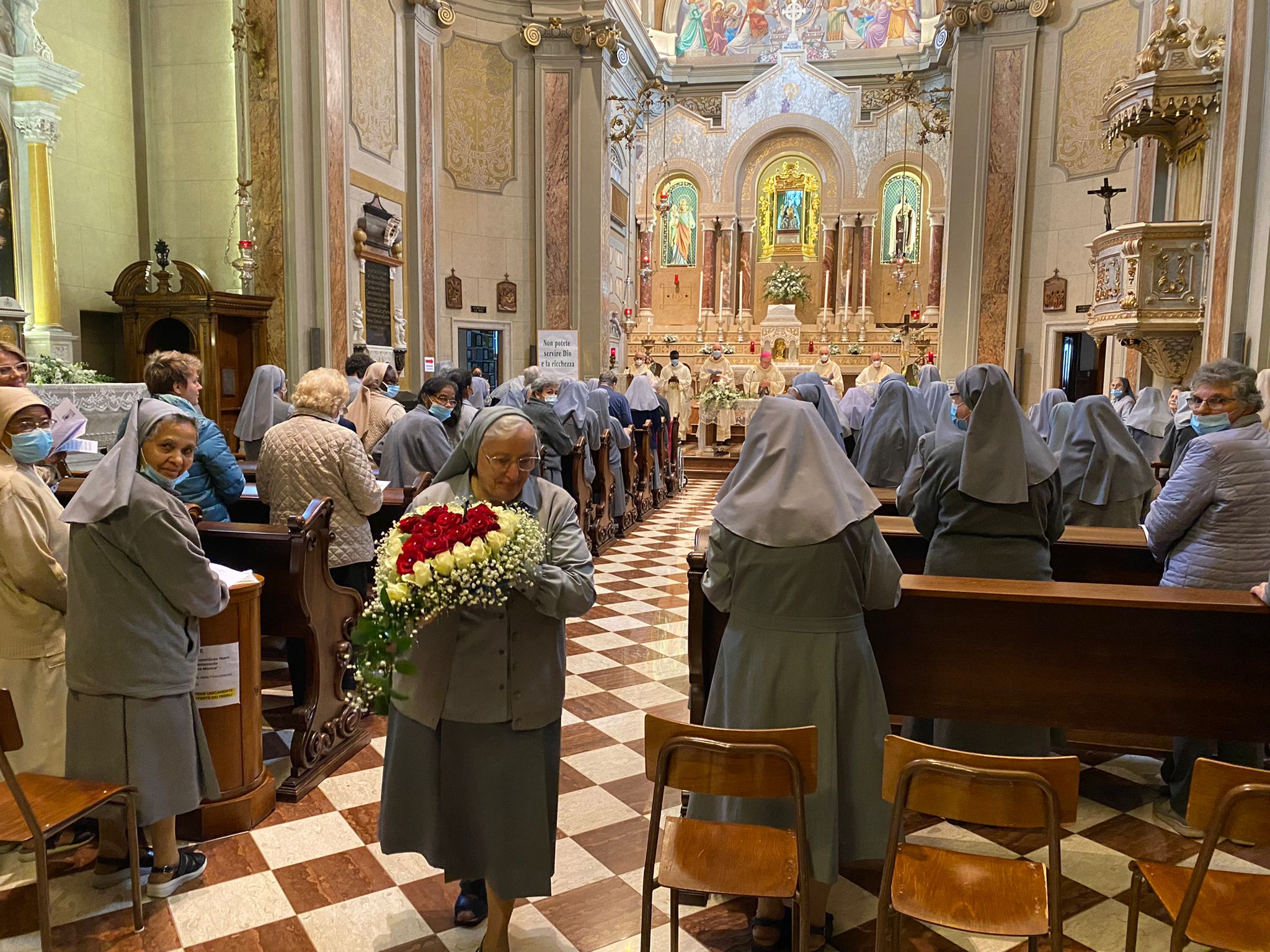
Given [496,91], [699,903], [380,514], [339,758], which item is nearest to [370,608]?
[699,903]

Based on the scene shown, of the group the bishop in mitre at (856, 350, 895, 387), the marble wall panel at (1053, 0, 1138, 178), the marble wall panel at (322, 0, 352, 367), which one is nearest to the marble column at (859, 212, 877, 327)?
the bishop in mitre at (856, 350, 895, 387)

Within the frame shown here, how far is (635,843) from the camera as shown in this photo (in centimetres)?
344

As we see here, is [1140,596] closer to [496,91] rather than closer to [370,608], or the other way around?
[370,608]

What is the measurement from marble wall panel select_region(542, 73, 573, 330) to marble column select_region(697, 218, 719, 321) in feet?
21.4

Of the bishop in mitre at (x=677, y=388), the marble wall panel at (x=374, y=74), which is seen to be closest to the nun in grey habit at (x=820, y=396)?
the marble wall panel at (x=374, y=74)

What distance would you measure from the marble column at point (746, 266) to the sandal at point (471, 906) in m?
20.1

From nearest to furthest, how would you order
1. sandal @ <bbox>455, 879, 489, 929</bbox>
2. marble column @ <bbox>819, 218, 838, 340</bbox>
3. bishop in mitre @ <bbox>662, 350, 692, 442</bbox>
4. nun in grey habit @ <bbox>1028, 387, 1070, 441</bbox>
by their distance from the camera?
sandal @ <bbox>455, 879, 489, 929</bbox> → nun in grey habit @ <bbox>1028, 387, 1070, 441</bbox> → bishop in mitre @ <bbox>662, 350, 692, 442</bbox> → marble column @ <bbox>819, 218, 838, 340</bbox>

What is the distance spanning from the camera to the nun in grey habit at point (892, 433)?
679cm

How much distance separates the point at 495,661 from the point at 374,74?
12.6 metres

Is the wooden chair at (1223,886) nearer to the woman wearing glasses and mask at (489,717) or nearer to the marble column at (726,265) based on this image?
the woman wearing glasses and mask at (489,717)

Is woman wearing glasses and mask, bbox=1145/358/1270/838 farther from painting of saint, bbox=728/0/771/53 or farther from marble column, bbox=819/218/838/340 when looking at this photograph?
painting of saint, bbox=728/0/771/53

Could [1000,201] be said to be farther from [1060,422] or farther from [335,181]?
[1060,422]

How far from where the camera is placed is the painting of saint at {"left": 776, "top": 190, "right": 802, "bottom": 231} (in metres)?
21.8

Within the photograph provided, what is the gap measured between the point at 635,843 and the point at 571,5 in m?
16.0
